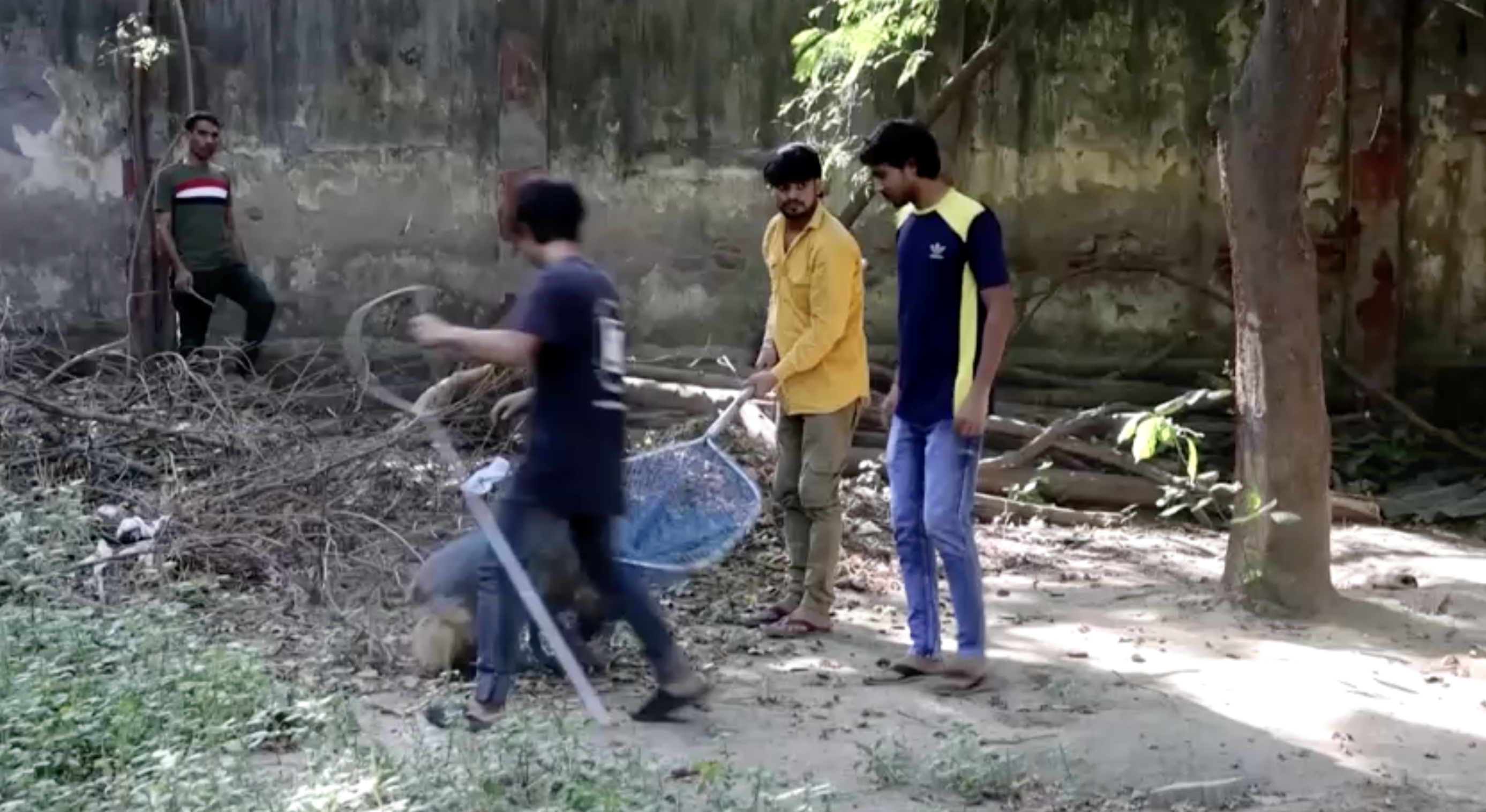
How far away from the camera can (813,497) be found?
231 inches

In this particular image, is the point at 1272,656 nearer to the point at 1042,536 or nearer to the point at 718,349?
the point at 1042,536

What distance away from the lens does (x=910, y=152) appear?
5164mm

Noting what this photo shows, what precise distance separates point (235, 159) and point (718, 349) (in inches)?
129

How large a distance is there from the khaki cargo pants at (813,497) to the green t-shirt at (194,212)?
450 cm

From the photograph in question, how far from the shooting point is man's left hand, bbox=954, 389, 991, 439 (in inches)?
199

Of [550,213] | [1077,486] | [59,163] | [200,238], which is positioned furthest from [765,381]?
[59,163]

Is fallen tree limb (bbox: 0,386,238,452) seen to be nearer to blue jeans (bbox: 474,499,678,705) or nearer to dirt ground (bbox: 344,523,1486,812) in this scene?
dirt ground (bbox: 344,523,1486,812)

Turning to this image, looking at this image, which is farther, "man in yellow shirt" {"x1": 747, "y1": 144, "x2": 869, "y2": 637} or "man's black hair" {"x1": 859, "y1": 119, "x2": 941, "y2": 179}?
"man in yellow shirt" {"x1": 747, "y1": 144, "x2": 869, "y2": 637}

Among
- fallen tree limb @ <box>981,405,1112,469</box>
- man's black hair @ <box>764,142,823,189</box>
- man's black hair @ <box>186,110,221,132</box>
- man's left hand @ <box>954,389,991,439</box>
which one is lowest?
fallen tree limb @ <box>981,405,1112,469</box>

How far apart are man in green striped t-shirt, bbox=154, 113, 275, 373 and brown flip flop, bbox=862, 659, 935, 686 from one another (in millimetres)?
4955

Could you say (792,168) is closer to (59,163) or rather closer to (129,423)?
(129,423)

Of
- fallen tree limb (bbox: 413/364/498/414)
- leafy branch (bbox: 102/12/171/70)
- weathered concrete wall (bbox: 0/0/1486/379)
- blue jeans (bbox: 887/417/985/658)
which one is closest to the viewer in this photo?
blue jeans (bbox: 887/417/985/658)

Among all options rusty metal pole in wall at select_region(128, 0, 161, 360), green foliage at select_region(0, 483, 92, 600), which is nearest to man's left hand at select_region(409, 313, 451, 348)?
green foliage at select_region(0, 483, 92, 600)

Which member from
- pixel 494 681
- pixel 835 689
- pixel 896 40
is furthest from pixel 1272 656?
pixel 896 40
